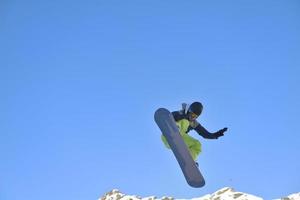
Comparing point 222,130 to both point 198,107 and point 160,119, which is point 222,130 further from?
point 160,119

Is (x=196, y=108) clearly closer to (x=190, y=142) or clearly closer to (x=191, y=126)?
(x=191, y=126)

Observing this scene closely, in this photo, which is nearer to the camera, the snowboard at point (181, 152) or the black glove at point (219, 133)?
the black glove at point (219, 133)

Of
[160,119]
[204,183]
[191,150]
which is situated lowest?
[204,183]

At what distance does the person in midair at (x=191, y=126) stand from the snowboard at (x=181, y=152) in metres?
0.18

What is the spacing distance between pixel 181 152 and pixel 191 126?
898mm

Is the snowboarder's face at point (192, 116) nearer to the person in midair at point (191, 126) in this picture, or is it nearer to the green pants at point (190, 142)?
the person in midair at point (191, 126)

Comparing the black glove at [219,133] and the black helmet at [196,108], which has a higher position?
the black helmet at [196,108]

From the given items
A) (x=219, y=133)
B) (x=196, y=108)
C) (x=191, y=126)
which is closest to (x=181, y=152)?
(x=191, y=126)

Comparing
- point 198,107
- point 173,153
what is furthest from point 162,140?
point 198,107

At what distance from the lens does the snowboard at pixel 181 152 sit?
13.6 m

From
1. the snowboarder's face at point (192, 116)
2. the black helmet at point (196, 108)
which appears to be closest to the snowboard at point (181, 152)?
the snowboarder's face at point (192, 116)

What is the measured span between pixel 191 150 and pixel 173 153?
23.1 inches

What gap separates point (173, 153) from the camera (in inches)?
544

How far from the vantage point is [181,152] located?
1366 cm
